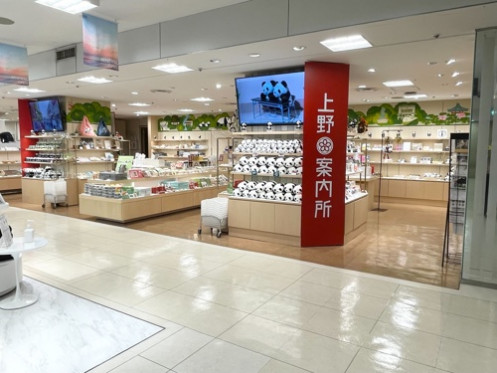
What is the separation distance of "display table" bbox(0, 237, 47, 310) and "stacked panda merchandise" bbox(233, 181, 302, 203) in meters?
3.86

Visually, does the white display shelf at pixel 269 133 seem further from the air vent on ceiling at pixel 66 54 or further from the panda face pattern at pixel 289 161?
the air vent on ceiling at pixel 66 54

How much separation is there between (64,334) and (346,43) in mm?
5038

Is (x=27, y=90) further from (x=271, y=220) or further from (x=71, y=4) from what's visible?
(x=271, y=220)

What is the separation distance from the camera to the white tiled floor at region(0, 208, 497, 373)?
3.07 meters

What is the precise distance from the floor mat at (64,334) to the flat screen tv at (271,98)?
455cm

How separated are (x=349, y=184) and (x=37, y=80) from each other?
293 inches

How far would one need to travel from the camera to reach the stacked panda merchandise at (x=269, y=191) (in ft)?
22.4

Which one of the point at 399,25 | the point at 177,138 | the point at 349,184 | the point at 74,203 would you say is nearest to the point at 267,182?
the point at 349,184

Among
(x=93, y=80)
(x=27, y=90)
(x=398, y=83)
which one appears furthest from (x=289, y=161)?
(x=27, y=90)

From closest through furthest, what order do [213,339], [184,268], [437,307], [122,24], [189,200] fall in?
1. [213,339]
2. [437,307]
3. [184,268]
4. [122,24]
5. [189,200]

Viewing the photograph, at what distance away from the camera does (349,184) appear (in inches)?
306

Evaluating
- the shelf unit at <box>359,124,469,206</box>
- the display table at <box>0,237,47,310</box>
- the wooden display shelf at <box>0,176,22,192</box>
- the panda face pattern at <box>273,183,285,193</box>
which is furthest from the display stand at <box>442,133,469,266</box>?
the wooden display shelf at <box>0,176,22,192</box>

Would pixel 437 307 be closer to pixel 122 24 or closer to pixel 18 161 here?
pixel 122 24

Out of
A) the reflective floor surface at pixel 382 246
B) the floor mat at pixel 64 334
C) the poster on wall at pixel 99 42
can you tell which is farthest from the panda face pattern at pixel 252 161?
the floor mat at pixel 64 334
